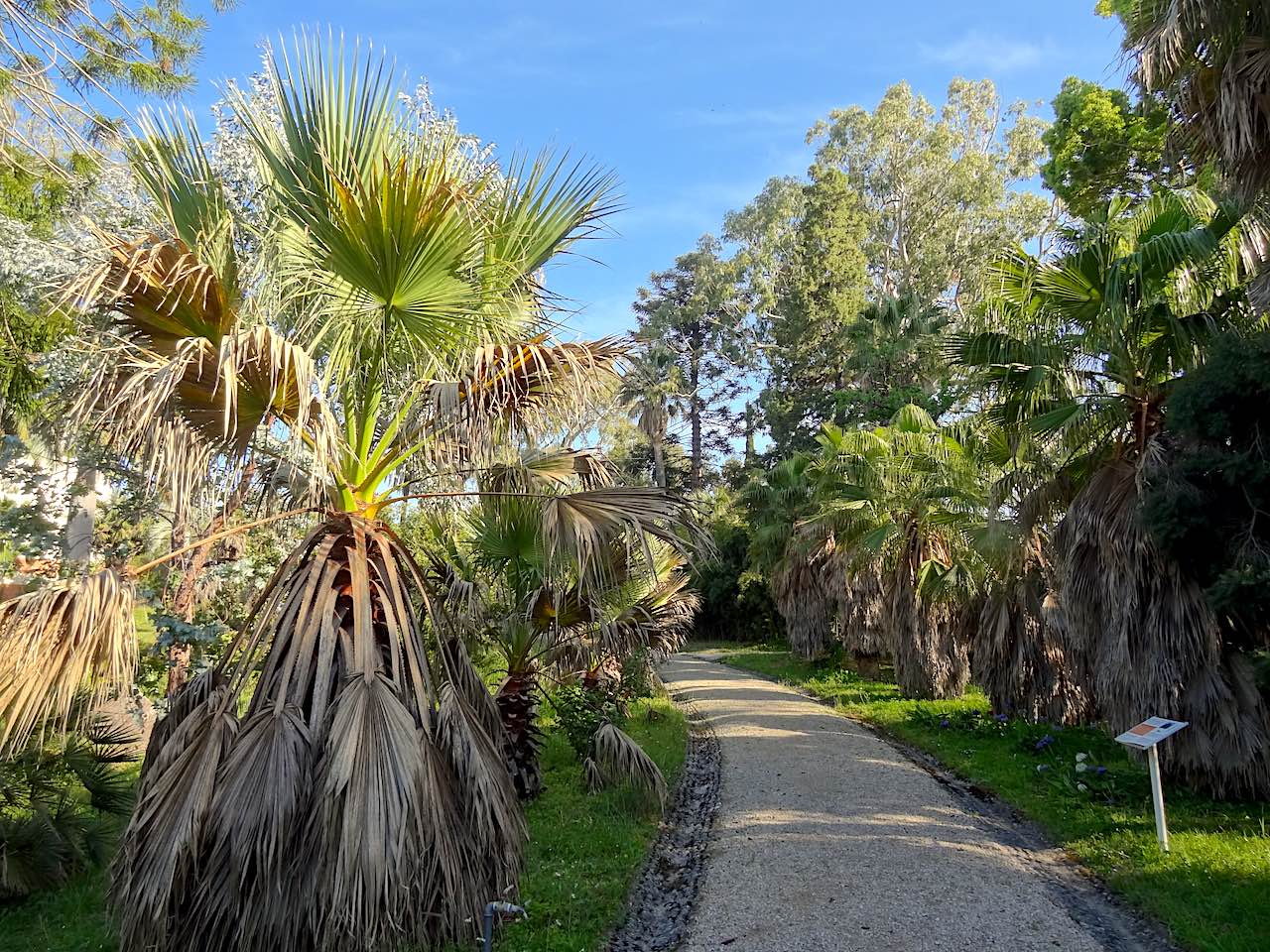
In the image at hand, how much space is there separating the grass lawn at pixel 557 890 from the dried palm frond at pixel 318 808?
5.60ft

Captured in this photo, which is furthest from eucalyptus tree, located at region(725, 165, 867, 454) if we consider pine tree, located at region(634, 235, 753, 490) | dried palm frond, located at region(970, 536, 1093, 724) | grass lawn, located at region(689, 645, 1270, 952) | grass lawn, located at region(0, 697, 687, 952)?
grass lawn, located at region(0, 697, 687, 952)

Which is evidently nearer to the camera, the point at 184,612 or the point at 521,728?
the point at 521,728

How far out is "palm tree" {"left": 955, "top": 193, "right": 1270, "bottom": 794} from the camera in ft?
23.1

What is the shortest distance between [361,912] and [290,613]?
1.39 m

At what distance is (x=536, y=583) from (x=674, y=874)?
2901 mm

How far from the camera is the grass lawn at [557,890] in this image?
4.98 m

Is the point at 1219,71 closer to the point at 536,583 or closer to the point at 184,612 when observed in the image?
the point at 536,583

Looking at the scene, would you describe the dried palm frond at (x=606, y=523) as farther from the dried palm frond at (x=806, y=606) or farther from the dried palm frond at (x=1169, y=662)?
the dried palm frond at (x=806, y=606)

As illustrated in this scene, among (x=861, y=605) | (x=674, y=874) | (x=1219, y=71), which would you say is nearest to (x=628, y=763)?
(x=674, y=874)

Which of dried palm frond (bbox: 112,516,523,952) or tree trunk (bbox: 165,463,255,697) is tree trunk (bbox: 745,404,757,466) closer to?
tree trunk (bbox: 165,463,255,697)

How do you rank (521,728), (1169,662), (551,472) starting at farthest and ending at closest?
(521,728) < (1169,662) < (551,472)

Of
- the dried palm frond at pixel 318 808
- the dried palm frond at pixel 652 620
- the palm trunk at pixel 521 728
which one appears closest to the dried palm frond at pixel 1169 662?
the dried palm frond at pixel 652 620

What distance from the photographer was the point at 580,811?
7.94m

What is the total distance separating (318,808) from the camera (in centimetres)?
319
